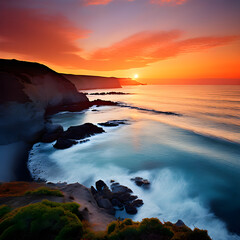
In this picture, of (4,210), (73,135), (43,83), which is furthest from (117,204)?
(43,83)

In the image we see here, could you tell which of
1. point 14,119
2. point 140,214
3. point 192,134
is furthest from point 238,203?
point 14,119

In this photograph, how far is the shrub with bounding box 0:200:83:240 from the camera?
177 inches

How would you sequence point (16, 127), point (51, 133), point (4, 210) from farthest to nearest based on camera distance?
point (51, 133)
point (16, 127)
point (4, 210)

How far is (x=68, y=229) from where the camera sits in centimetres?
456

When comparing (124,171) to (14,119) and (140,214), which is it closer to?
(140,214)

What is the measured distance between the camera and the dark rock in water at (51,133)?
66.8 feet

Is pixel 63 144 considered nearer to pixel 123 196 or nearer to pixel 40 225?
pixel 123 196

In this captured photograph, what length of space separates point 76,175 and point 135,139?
1148 centimetres

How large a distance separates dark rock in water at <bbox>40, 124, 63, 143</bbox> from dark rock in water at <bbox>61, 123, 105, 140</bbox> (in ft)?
3.33

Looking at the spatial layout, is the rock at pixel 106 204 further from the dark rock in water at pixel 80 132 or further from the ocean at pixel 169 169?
the dark rock in water at pixel 80 132

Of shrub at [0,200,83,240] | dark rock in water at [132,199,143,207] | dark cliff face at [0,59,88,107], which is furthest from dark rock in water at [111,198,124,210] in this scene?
dark cliff face at [0,59,88,107]

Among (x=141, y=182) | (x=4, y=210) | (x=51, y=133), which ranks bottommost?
(x=141, y=182)

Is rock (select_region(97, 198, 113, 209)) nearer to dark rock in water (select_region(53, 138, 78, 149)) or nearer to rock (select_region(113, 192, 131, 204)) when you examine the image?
rock (select_region(113, 192, 131, 204))

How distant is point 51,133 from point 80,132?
161 inches
